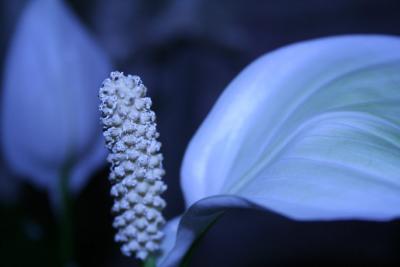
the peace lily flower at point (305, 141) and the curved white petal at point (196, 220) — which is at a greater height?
the peace lily flower at point (305, 141)

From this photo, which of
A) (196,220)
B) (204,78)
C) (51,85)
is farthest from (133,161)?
(204,78)

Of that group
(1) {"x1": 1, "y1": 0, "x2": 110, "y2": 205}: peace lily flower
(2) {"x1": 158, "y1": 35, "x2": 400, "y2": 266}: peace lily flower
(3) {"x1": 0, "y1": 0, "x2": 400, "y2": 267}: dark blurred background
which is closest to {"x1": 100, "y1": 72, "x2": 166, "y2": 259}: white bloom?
(2) {"x1": 158, "y1": 35, "x2": 400, "y2": 266}: peace lily flower

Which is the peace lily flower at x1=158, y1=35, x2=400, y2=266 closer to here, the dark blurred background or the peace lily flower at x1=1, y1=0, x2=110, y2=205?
the peace lily flower at x1=1, y1=0, x2=110, y2=205

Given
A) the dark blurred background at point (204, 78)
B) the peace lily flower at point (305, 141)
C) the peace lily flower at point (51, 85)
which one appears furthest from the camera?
the dark blurred background at point (204, 78)

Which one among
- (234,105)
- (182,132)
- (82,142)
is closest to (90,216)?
(182,132)

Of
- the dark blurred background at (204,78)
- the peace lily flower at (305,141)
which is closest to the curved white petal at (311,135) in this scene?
the peace lily flower at (305,141)

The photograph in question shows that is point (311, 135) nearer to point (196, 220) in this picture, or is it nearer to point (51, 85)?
point (196, 220)

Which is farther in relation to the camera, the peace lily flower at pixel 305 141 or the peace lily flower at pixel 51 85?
the peace lily flower at pixel 51 85

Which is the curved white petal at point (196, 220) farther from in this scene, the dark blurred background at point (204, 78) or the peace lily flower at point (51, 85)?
the dark blurred background at point (204, 78)
